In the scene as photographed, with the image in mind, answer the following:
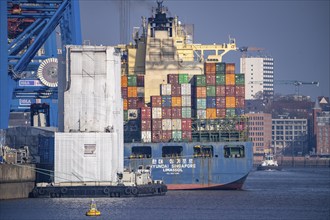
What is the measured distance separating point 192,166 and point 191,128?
288cm

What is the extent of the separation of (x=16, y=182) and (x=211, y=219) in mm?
16761

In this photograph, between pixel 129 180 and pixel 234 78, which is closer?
pixel 129 180

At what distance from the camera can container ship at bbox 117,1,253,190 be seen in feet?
287

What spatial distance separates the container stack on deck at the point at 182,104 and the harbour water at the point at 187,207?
5.52 meters

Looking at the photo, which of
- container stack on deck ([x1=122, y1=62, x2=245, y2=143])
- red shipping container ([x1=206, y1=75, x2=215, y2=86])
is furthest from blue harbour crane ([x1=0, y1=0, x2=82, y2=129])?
red shipping container ([x1=206, y1=75, x2=215, y2=86])

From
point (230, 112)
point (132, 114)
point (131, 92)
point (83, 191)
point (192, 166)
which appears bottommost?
point (83, 191)

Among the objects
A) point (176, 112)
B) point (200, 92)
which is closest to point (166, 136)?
point (176, 112)

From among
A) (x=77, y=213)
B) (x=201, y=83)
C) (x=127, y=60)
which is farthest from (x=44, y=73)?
(x=77, y=213)

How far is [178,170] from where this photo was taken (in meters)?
87.8

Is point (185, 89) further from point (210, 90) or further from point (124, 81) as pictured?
point (124, 81)

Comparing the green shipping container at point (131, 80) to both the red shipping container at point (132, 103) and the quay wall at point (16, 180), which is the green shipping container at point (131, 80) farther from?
the quay wall at point (16, 180)

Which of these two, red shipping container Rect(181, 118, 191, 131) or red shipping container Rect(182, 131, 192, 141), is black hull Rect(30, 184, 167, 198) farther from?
red shipping container Rect(182, 131, 192, 141)

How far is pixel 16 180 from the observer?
7375 cm

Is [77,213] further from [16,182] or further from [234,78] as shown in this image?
[234,78]
